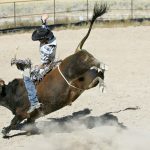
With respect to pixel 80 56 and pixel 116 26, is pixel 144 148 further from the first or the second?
pixel 116 26

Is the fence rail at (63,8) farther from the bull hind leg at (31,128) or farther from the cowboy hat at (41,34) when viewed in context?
the cowboy hat at (41,34)

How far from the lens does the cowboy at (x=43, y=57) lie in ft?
32.5

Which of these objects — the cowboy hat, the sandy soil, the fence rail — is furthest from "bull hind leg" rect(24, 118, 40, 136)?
the fence rail

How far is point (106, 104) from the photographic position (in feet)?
40.9

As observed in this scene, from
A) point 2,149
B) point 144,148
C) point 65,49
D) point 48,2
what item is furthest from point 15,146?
point 48,2

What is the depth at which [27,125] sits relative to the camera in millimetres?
10586

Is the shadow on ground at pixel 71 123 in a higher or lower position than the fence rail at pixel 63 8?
higher

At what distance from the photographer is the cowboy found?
990 centimetres

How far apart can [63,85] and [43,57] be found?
2.25 feet

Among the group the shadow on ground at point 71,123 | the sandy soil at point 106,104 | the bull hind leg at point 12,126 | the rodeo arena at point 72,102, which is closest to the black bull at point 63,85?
the rodeo arena at point 72,102

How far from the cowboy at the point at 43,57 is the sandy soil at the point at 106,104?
0.45m

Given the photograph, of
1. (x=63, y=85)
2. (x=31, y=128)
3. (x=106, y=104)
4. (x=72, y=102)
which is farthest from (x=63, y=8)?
(x=63, y=85)

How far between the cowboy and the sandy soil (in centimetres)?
45

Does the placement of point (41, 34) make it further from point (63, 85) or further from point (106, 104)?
point (106, 104)
